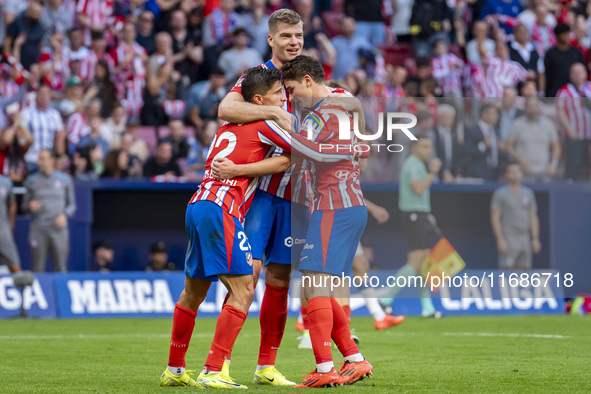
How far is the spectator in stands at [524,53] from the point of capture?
18.9 m

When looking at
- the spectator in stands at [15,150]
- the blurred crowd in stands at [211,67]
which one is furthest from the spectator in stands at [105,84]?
the spectator in stands at [15,150]

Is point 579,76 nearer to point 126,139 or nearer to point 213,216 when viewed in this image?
point 126,139

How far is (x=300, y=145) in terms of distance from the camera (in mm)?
6199

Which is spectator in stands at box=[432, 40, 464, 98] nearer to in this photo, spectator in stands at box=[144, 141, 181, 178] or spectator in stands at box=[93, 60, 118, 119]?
spectator in stands at box=[144, 141, 181, 178]

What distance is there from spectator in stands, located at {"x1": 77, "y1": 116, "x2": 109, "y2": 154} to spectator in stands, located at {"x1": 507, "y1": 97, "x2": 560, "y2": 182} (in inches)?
Result: 275

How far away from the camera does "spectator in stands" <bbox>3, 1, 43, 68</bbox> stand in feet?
58.4

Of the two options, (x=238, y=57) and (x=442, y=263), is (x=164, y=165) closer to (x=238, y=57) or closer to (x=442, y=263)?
(x=238, y=57)

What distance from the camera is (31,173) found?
15289 millimetres

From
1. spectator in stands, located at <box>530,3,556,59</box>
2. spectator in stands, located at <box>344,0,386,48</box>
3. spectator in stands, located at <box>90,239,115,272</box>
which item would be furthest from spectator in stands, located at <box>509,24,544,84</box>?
spectator in stands, located at <box>90,239,115,272</box>

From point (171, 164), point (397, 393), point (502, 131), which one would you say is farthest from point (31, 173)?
point (397, 393)

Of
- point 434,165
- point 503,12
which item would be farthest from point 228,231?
point 503,12

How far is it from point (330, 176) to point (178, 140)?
399 inches

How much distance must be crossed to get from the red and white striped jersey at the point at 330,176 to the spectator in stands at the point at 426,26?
44.5 feet

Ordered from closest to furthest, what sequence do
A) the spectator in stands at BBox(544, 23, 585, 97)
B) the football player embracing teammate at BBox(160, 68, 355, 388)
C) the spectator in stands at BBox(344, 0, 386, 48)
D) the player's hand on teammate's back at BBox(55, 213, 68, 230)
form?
the football player embracing teammate at BBox(160, 68, 355, 388) → the player's hand on teammate's back at BBox(55, 213, 68, 230) → the spectator in stands at BBox(544, 23, 585, 97) → the spectator in stands at BBox(344, 0, 386, 48)
